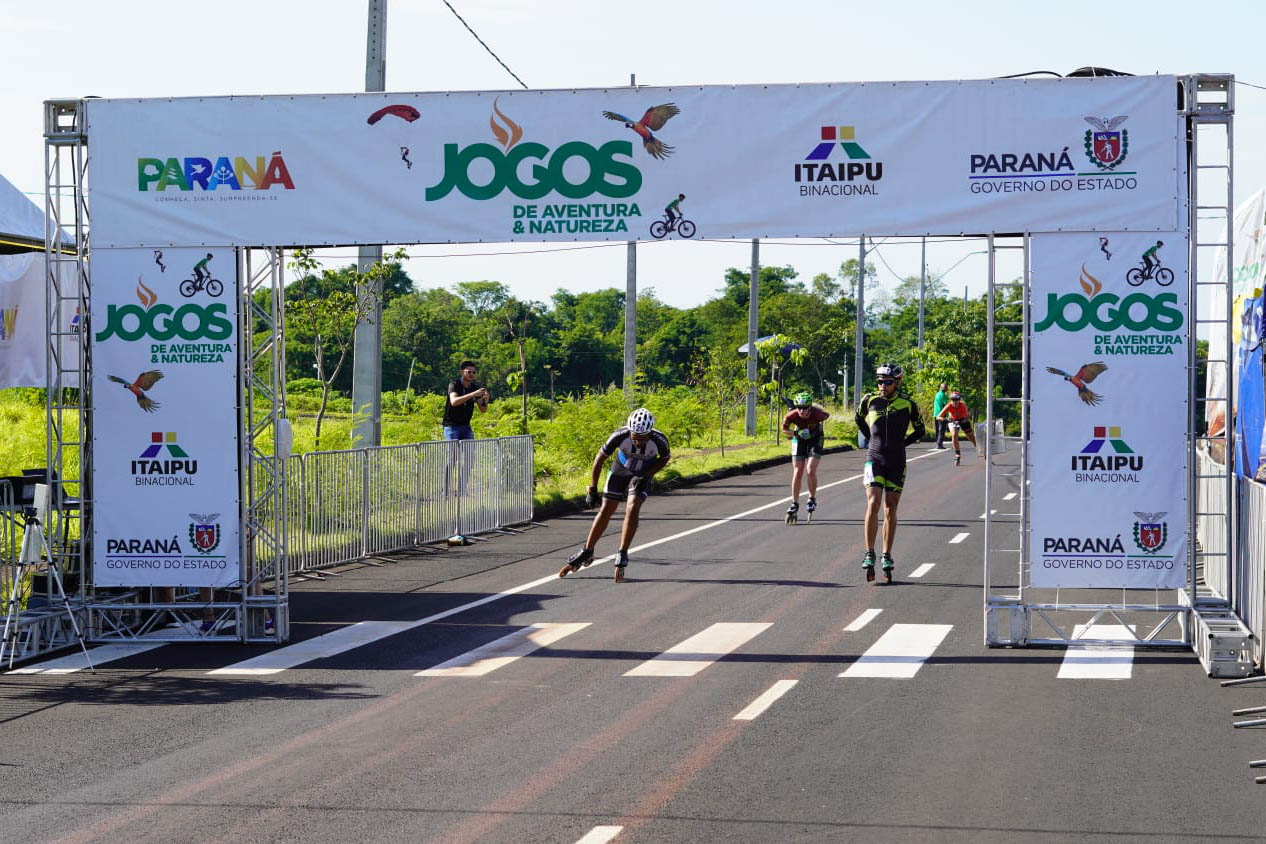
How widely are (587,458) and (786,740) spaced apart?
22.4 m

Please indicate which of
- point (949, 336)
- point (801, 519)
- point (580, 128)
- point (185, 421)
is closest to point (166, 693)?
point (185, 421)

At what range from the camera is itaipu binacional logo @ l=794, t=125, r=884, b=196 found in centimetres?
1229

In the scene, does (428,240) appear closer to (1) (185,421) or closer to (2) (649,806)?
(1) (185,421)

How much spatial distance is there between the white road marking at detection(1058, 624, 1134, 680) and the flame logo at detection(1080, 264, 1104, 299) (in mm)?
2766

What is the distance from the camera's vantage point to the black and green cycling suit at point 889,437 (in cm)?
1622

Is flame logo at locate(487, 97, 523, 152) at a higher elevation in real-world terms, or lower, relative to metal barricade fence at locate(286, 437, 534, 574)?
higher

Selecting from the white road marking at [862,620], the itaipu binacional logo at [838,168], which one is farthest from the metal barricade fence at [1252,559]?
the itaipu binacional logo at [838,168]

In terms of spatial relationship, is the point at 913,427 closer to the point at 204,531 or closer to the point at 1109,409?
the point at 1109,409

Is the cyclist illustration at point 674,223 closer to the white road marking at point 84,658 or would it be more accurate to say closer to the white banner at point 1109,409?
the white banner at point 1109,409

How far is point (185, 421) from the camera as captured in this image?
13.2 meters

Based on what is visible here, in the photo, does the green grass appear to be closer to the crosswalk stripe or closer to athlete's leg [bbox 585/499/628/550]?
athlete's leg [bbox 585/499/628/550]

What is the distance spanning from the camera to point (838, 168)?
40.4 feet

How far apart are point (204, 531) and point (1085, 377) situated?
7.66m

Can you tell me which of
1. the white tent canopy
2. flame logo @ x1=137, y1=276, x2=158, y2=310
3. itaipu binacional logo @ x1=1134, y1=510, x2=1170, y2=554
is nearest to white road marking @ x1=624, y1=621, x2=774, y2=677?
itaipu binacional logo @ x1=1134, y1=510, x2=1170, y2=554
